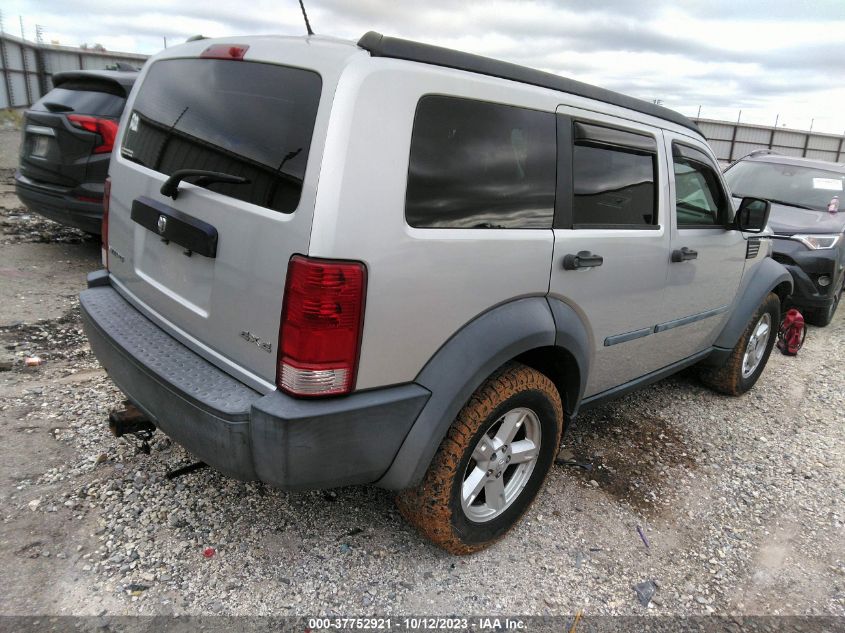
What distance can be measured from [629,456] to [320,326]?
8.01 ft

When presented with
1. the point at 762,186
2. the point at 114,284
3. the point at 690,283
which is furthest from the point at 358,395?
the point at 762,186

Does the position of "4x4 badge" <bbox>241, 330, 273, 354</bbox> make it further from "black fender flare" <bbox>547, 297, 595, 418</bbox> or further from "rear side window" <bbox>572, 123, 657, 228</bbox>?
"rear side window" <bbox>572, 123, 657, 228</bbox>

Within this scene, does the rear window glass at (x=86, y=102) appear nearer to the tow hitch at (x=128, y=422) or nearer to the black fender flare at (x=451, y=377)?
the tow hitch at (x=128, y=422)

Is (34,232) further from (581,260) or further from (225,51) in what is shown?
(581,260)

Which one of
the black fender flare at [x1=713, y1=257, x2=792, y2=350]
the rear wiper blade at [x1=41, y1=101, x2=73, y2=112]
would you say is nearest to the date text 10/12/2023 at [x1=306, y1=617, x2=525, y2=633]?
the black fender flare at [x1=713, y1=257, x2=792, y2=350]

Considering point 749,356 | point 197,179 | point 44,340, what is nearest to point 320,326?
point 197,179

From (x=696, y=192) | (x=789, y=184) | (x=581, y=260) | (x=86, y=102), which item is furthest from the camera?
(x=789, y=184)

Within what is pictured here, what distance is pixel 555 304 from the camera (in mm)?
2479

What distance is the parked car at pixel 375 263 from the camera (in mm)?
1813

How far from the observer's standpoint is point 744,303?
408cm

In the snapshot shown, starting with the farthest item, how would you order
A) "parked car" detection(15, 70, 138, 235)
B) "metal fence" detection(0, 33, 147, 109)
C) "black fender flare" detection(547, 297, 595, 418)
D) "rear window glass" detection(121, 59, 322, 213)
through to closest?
1. "metal fence" detection(0, 33, 147, 109)
2. "parked car" detection(15, 70, 138, 235)
3. "black fender flare" detection(547, 297, 595, 418)
4. "rear window glass" detection(121, 59, 322, 213)

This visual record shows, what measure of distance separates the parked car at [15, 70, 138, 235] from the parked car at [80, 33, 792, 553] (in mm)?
3031

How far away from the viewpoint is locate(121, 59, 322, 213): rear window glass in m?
1.86

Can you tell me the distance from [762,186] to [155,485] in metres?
7.50
